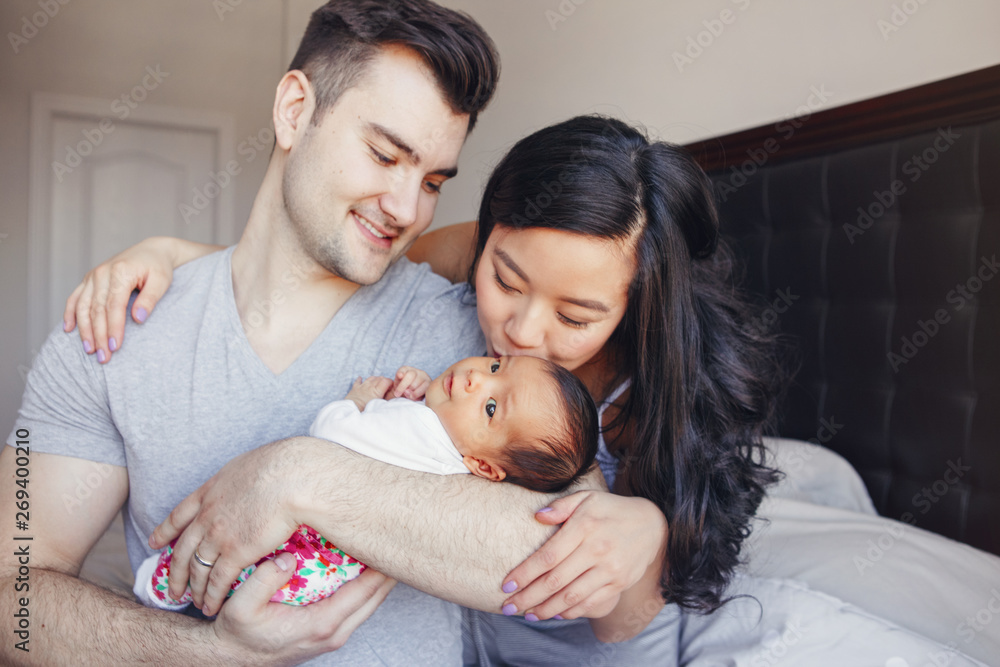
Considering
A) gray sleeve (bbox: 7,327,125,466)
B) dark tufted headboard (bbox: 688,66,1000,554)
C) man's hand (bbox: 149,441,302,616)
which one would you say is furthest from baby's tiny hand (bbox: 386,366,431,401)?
dark tufted headboard (bbox: 688,66,1000,554)

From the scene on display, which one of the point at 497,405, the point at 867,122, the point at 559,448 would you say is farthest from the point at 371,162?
the point at 867,122

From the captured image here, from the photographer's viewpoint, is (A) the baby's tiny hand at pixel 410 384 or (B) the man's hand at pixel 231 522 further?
(A) the baby's tiny hand at pixel 410 384

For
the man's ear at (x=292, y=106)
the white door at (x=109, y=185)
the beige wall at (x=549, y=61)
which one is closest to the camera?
the man's ear at (x=292, y=106)

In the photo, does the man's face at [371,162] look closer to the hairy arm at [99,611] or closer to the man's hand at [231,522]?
the man's hand at [231,522]

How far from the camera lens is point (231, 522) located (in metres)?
1.12

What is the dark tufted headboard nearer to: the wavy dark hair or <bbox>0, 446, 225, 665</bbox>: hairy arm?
the wavy dark hair

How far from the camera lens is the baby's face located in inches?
48.2

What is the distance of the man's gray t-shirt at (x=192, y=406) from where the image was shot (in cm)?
136

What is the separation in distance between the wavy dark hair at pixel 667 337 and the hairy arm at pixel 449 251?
43 cm

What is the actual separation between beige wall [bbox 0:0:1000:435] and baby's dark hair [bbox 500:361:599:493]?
1.51 m

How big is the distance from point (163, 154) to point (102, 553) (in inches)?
134

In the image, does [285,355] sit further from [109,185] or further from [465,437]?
[109,185]

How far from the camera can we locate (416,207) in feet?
4.98

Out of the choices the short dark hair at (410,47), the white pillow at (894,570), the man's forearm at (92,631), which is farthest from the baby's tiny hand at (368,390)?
the white pillow at (894,570)
